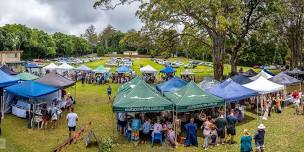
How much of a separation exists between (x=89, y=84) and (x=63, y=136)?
83.2ft

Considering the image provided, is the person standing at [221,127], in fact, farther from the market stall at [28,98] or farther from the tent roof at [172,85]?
the market stall at [28,98]

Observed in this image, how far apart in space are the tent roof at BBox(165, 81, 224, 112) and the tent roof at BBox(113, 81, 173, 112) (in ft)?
2.21

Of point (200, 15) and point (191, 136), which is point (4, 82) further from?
point (200, 15)

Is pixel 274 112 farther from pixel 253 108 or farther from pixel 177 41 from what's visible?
pixel 177 41

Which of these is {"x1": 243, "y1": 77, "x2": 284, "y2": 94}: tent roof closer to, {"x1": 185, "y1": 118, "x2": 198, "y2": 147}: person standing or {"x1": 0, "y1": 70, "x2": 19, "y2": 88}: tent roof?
{"x1": 185, "y1": 118, "x2": 198, "y2": 147}: person standing

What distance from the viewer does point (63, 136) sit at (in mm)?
17250

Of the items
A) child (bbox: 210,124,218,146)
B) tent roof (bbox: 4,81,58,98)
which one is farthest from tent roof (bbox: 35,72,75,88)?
child (bbox: 210,124,218,146)

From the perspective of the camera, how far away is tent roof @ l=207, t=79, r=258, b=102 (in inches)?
753

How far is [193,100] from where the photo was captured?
55.2ft

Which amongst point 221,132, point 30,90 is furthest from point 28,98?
point 221,132

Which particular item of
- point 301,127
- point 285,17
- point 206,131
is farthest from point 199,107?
point 285,17

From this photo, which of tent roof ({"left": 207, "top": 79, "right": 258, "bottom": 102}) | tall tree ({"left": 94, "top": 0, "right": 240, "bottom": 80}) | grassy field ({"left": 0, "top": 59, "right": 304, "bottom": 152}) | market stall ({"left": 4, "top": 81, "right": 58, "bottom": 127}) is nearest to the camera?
grassy field ({"left": 0, "top": 59, "right": 304, "bottom": 152})

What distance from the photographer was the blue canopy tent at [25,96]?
64.8ft

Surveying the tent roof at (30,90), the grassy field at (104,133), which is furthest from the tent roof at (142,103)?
the tent roof at (30,90)
